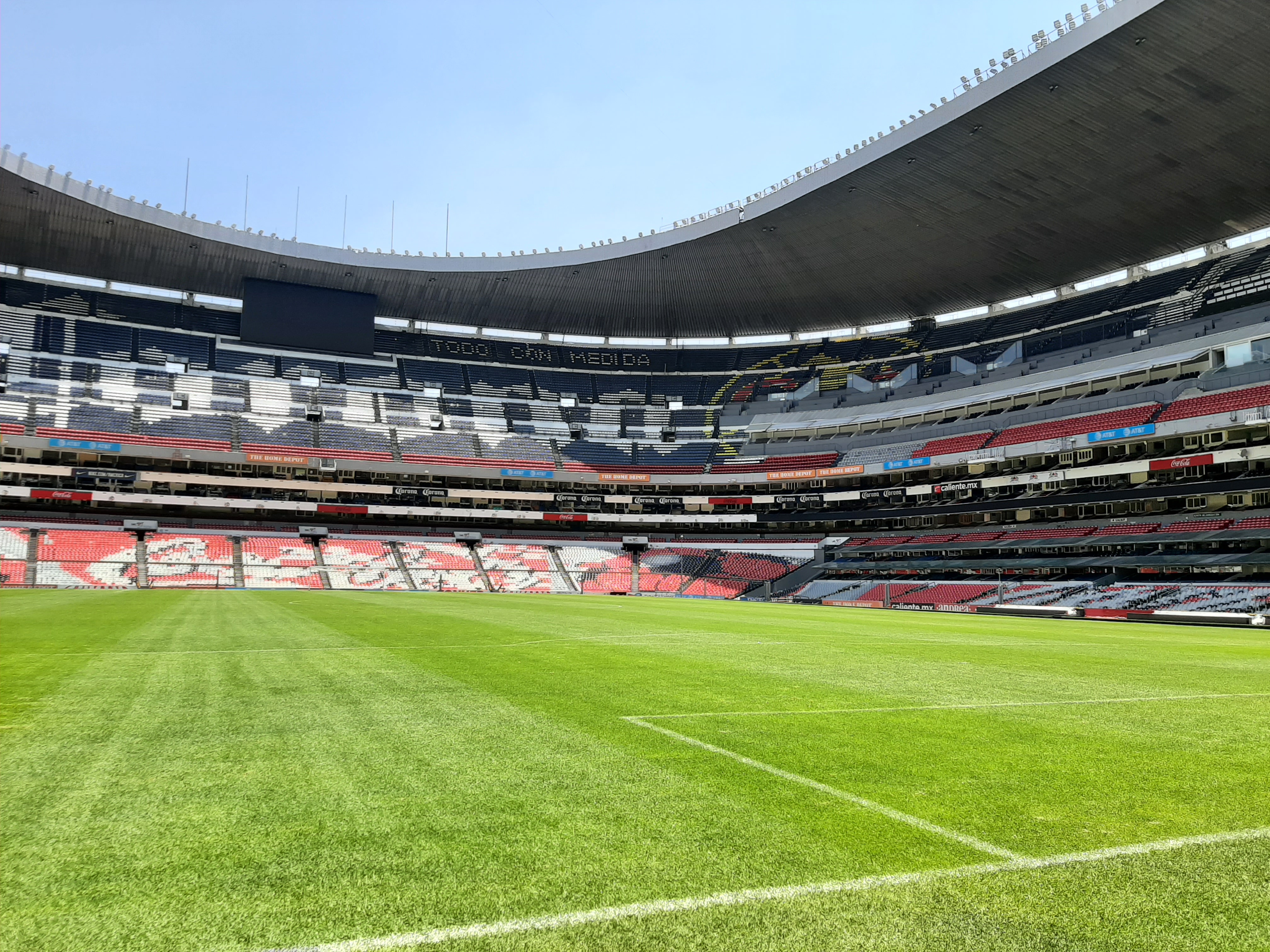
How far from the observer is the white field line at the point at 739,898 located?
2.76 meters

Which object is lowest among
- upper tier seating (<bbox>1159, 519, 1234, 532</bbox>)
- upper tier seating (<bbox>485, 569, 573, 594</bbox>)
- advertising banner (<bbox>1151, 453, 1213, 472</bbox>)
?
upper tier seating (<bbox>485, 569, 573, 594</bbox>)

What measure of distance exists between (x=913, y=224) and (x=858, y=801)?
50.4 m

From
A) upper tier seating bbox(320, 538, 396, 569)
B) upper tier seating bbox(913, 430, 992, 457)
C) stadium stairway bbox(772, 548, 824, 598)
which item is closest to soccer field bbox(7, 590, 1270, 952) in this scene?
upper tier seating bbox(913, 430, 992, 457)

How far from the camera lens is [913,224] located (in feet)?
160

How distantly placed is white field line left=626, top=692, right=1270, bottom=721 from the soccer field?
63 mm

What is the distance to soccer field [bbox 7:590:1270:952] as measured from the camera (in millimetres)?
2928

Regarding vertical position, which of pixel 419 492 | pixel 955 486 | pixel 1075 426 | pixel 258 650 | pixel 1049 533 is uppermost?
pixel 1075 426

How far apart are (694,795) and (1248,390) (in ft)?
165

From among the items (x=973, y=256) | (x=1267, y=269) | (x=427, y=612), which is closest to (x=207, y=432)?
(x=427, y=612)

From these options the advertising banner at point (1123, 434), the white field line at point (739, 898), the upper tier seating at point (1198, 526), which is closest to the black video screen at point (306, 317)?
the advertising banner at point (1123, 434)

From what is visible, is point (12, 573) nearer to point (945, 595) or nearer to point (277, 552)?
point (277, 552)

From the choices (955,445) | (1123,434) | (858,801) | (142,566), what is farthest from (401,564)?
(858,801)

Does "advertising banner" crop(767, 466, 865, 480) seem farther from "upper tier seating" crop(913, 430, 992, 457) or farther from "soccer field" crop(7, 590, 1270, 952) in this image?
"soccer field" crop(7, 590, 1270, 952)

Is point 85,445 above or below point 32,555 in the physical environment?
above
